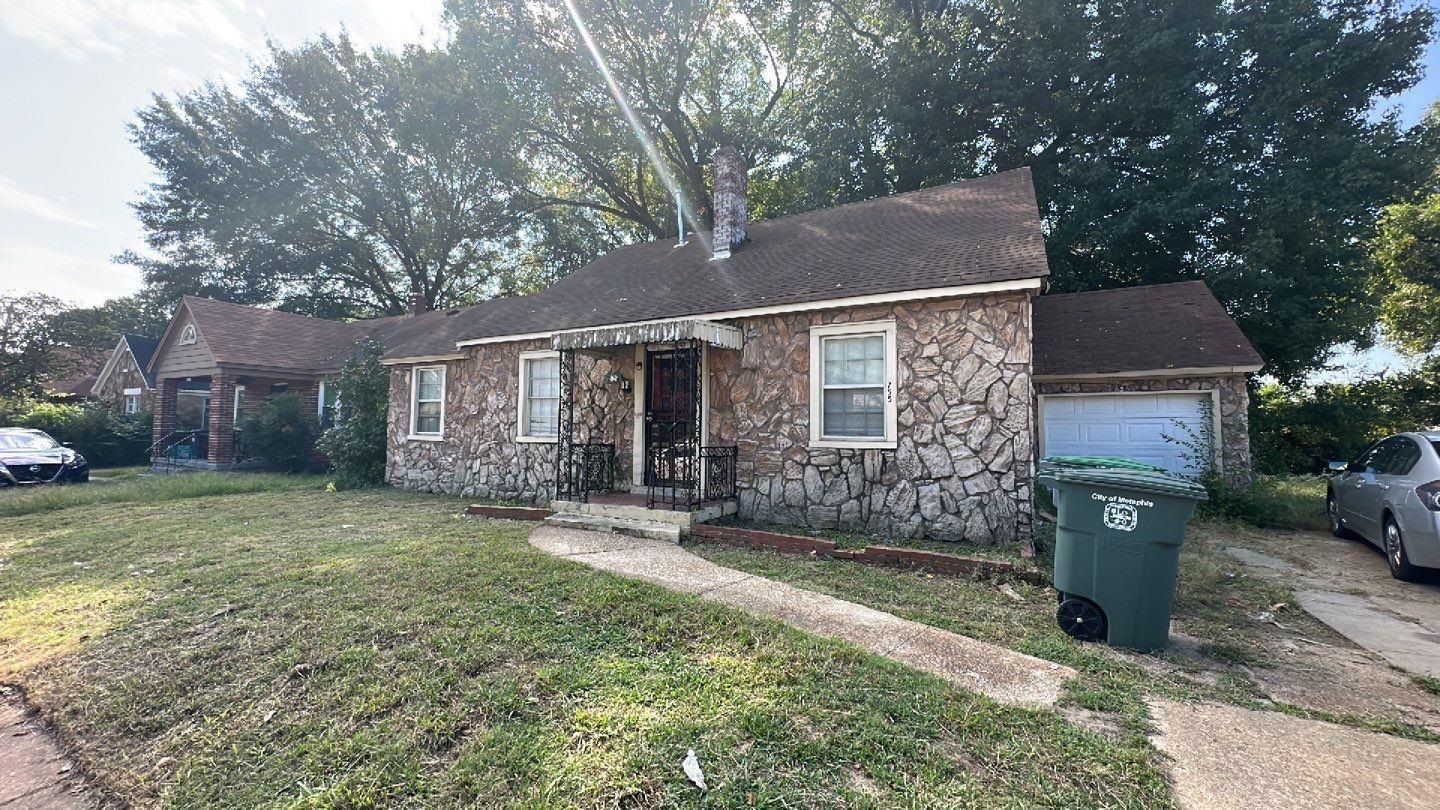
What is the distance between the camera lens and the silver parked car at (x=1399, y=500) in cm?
530

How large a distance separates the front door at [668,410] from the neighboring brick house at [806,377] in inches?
1.4

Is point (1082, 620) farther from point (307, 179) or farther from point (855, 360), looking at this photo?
point (307, 179)

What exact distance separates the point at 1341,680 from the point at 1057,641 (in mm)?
1512

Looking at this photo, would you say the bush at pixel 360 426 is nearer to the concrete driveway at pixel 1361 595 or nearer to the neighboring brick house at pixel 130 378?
the neighboring brick house at pixel 130 378

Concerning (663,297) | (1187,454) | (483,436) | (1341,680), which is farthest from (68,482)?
(1187,454)

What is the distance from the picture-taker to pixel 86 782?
104 inches

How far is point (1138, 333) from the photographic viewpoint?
10.6 meters

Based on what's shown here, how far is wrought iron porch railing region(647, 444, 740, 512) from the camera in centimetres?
759

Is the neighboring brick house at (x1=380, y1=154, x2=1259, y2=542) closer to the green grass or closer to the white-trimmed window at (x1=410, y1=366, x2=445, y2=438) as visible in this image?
the white-trimmed window at (x1=410, y1=366, x2=445, y2=438)

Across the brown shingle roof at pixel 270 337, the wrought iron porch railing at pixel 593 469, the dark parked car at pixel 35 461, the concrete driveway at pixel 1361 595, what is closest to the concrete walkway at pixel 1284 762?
the concrete driveway at pixel 1361 595

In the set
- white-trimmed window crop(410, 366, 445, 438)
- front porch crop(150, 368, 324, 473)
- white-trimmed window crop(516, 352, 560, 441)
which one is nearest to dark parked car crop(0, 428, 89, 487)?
front porch crop(150, 368, 324, 473)

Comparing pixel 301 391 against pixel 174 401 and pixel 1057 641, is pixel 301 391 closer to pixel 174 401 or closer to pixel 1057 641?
pixel 174 401

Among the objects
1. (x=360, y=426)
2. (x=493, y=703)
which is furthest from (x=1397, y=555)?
(x=360, y=426)

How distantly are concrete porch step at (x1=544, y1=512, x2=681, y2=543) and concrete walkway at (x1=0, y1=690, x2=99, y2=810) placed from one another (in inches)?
189
